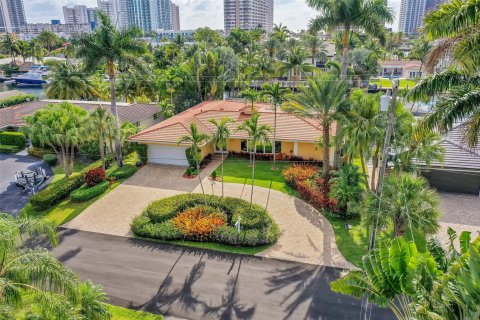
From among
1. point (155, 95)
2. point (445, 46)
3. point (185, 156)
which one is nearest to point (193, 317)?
point (445, 46)

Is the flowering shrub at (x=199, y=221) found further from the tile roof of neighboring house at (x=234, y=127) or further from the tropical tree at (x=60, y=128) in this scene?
the tropical tree at (x=60, y=128)

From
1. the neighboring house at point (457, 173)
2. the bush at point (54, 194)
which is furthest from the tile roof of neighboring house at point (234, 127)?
the neighboring house at point (457, 173)

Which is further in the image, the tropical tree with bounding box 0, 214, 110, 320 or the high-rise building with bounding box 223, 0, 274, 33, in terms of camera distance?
the high-rise building with bounding box 223, 0, 274, 33

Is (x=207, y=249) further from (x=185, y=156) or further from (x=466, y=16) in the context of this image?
(x=466, y=16)

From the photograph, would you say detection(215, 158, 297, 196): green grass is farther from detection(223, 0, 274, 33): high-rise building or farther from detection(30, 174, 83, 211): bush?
detection(223, 0, 274, 33): high-rise building

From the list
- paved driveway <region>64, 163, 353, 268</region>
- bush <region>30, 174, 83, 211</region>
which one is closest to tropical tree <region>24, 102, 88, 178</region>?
bush <region>30, 174, 83, 211</region>

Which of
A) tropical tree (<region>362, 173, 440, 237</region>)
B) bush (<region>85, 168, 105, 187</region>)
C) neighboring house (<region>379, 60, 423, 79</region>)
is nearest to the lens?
tropical tree (<region>362, 173, 440, 237</region>)
